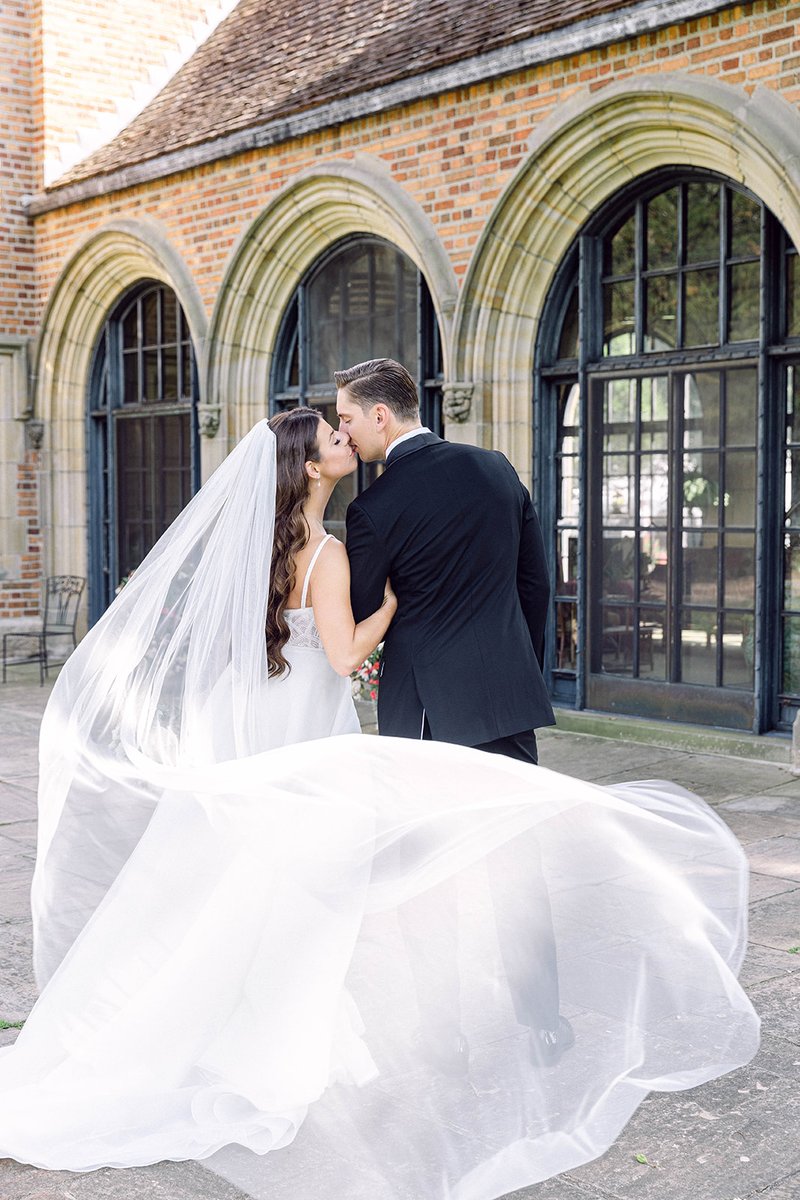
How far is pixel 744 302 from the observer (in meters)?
7.77

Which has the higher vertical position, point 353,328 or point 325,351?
point 353,328

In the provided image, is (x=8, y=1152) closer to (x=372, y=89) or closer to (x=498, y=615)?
(x=498, y=615)

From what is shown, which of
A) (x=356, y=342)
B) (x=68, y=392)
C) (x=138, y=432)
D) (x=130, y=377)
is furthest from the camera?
(x=68, y=392)

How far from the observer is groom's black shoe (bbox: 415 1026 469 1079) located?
3262 millimetres

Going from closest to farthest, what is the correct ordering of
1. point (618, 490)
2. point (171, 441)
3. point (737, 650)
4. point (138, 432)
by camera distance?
point (737, 650), point (618, 490), point (171, 441), point (138, 432)

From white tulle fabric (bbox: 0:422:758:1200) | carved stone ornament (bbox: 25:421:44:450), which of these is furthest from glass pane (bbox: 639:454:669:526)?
carved stone ornament (bbox: 25:421:44:450)

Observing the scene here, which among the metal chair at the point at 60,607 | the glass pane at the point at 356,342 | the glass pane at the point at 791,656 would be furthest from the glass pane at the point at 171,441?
the glass pane at the point at 791,656

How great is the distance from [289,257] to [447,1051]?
8358mm

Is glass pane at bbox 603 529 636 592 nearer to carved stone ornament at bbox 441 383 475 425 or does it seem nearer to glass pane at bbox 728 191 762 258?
Result: carved stone ornament at bbox 441 383 475 425

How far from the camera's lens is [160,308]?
12508 mm

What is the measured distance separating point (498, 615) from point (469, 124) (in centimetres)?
619

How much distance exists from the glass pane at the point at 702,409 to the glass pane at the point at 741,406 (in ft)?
0.25

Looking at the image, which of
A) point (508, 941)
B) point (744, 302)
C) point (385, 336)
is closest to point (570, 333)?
point (744, 302)

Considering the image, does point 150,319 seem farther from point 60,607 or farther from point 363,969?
point 363,969
